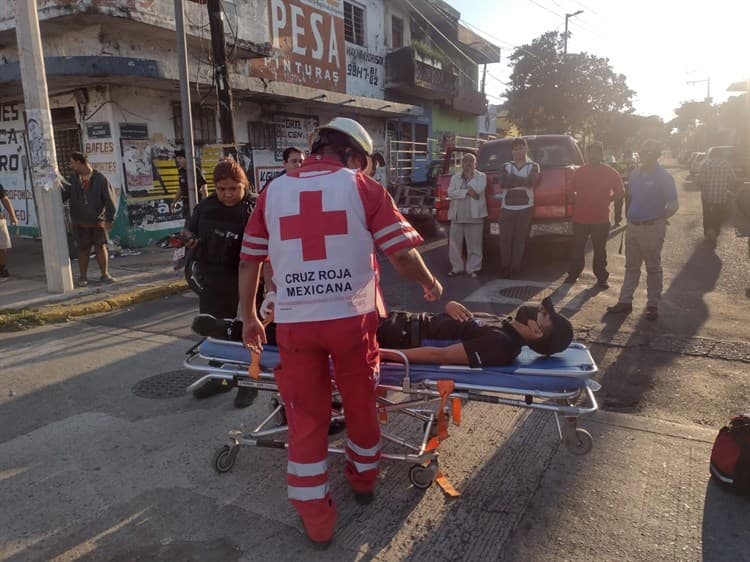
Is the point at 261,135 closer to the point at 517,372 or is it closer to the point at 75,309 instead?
the point at 75,309

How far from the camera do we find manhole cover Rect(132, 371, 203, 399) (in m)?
4.61

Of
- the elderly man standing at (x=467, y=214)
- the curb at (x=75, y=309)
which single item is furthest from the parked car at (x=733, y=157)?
the curb at (x=75, y=309)

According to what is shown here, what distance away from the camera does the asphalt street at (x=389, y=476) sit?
2689mm

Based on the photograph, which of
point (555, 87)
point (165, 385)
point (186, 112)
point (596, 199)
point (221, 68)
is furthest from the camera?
point (555, 87)

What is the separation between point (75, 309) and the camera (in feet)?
23.3

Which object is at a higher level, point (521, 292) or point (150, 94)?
point (150, 94)

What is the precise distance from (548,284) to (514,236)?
0.85 m

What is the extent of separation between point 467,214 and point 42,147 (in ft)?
19.3

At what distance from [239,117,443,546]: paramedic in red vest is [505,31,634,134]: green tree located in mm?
31072

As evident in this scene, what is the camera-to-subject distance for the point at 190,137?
9070 mm

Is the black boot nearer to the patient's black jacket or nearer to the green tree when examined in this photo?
the patient's black jacket

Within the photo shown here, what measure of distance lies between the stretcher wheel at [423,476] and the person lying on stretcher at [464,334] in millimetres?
Answer: 574

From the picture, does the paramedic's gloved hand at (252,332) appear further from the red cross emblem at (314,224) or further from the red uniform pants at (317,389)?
the red cross emblem at (314,224)

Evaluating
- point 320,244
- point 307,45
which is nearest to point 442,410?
point 320,244
